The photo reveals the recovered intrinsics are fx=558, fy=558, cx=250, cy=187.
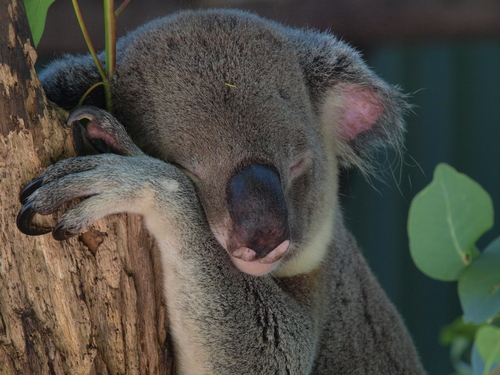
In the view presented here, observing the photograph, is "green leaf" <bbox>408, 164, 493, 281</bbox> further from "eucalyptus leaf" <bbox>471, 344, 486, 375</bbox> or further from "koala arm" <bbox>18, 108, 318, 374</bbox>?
"koala arm" <bbox>18, 108, 318, 374</bbox>

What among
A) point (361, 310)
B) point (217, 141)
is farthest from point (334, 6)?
point (217, 141)

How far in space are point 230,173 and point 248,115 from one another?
22 cm

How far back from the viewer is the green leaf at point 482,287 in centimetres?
188

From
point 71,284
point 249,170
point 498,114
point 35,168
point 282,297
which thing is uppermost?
point 35,168

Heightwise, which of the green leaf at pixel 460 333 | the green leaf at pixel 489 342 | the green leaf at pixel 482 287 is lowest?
the green leaf at pixel 460 333

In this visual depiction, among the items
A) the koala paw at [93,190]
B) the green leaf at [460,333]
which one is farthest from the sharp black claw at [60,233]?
the green leaf at [460,333]

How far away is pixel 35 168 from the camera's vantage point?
4.63 ft

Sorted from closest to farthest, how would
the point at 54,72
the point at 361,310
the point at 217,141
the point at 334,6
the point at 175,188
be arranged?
the point at 175,188, the point at 217,141, the point at 54,72, the point at 361,310, the point at 334,6

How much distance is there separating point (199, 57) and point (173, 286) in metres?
0.76

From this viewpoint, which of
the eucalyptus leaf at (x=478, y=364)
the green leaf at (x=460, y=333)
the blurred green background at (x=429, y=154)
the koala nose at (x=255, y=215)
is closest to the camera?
the koala nose at (x=255, y=215)

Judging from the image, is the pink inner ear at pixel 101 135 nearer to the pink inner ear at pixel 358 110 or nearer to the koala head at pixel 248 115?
the koala head at pixel 248 115

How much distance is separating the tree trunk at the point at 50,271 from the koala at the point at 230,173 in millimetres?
67

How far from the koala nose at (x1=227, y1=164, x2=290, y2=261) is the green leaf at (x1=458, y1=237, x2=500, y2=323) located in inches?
30.6

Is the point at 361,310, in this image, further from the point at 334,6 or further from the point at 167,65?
the point at 334,6
